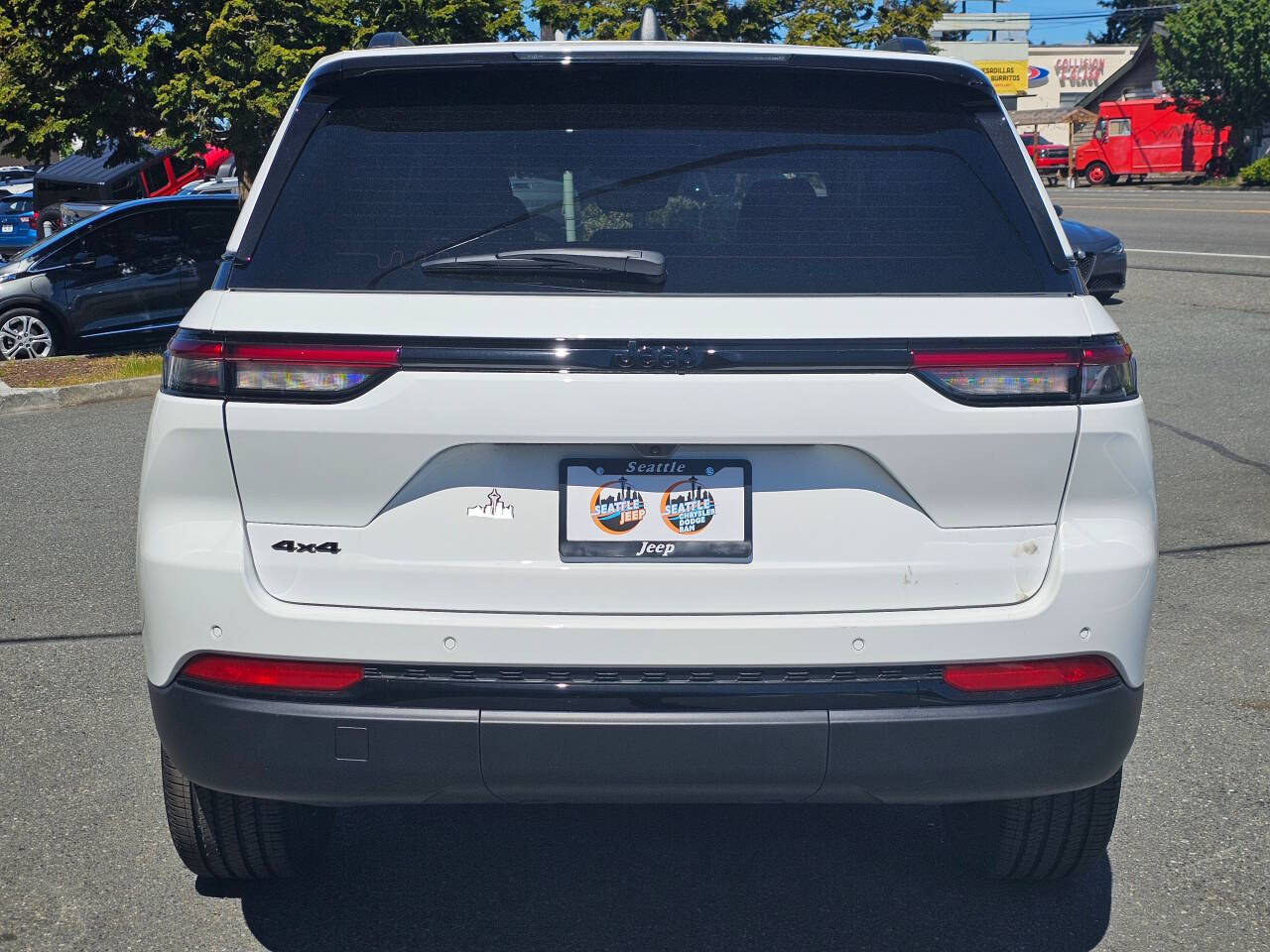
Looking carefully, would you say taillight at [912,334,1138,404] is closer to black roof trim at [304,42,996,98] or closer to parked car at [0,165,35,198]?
black roof trim at [304,42,996,98]

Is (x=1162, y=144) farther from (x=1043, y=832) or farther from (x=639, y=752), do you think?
(x=639, y=752)

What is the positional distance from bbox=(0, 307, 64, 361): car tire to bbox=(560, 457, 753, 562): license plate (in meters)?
12.1

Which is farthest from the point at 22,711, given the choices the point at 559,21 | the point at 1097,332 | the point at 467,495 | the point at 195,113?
the point at 559,21

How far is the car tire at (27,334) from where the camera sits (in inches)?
528

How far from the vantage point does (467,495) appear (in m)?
2.71

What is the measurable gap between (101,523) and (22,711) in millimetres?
2735

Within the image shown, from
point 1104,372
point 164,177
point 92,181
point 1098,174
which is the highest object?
point 1104,372

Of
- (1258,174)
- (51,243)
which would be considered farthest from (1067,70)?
(51,243)

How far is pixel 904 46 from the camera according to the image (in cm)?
339

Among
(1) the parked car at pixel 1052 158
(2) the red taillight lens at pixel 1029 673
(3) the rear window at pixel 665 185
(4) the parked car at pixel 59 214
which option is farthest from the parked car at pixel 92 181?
(1) the parked car at pixel 1052 158

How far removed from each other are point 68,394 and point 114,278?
2.52m

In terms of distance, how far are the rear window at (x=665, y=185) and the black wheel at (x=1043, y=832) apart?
Answer: 3.91ft

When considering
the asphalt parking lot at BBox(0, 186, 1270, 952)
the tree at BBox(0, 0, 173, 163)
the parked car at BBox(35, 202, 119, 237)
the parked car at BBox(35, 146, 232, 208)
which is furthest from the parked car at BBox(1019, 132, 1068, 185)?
the asphalt parking lot at BBox(0, 186, 1270, 952)

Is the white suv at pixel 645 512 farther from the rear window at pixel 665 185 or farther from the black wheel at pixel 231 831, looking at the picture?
the black wheel at pixel 231 831
